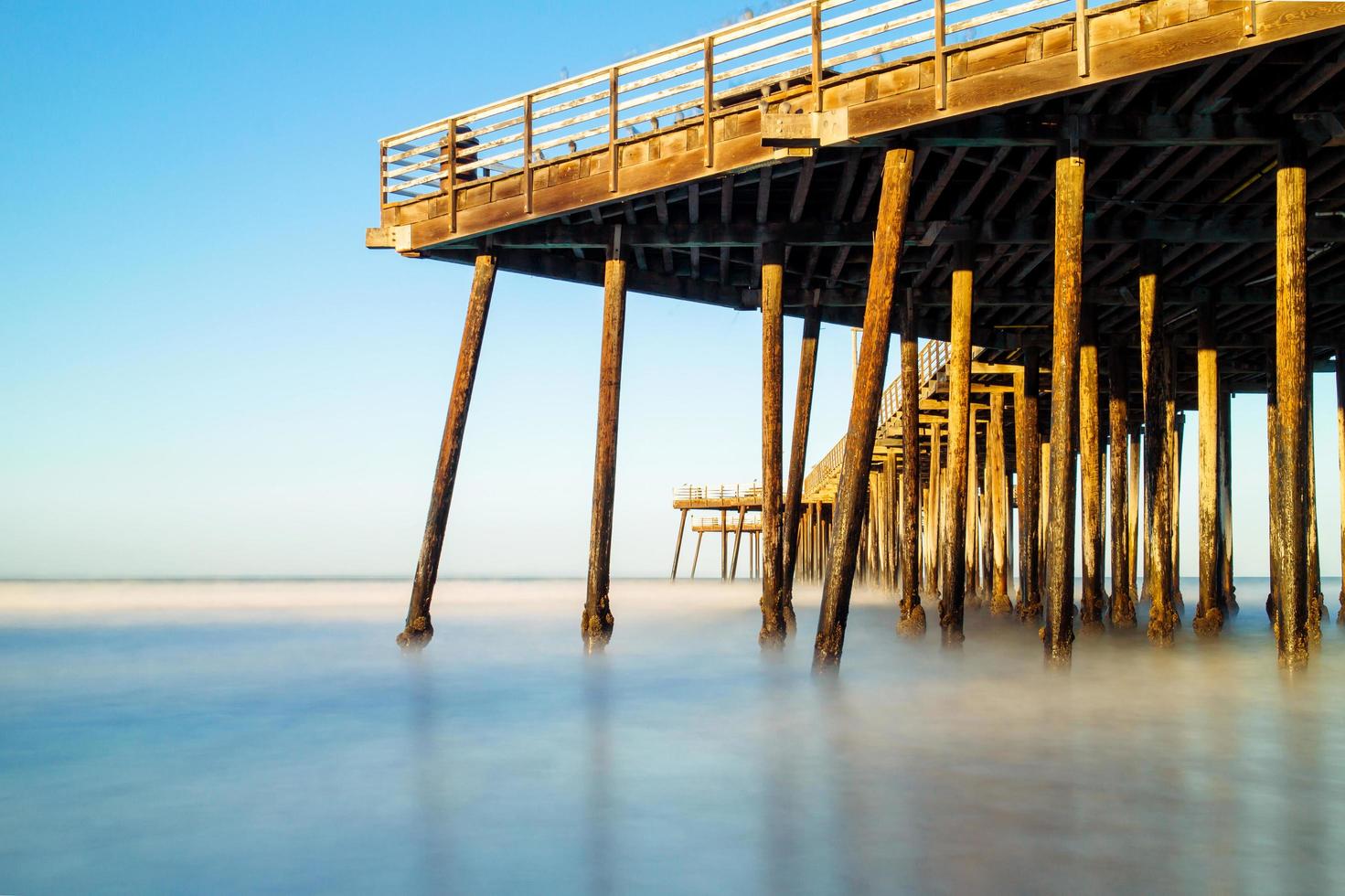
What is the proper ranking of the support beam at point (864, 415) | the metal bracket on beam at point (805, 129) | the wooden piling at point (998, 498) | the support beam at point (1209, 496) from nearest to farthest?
the support beam at point (864, 415)
the metal bracket on beam at point (805, 129)
the support beam at point (1209, 496)
the wooden piling at point (998, 498)

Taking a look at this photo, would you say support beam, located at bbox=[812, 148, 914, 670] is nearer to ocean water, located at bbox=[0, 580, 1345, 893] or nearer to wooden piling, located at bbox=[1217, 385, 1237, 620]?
ocean water, located at bbox=[0, 580, 1345, 893]

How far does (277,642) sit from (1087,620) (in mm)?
12725

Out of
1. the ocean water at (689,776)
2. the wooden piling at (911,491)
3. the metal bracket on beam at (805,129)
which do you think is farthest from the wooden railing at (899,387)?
the ocean water at (689,776)

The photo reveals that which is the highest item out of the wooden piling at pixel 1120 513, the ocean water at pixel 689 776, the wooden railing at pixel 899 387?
the wooden railing at pixel 899 387

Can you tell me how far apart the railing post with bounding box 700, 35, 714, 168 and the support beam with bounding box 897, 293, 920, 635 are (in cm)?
479

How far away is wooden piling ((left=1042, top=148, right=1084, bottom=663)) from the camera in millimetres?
10977

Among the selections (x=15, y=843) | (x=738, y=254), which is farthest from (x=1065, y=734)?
(x=738, y=254)

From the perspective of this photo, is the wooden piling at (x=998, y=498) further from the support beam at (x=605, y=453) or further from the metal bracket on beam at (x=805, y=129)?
the metal bracket on beam at (x=805, y=129)

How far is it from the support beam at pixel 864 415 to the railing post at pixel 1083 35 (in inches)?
74.2

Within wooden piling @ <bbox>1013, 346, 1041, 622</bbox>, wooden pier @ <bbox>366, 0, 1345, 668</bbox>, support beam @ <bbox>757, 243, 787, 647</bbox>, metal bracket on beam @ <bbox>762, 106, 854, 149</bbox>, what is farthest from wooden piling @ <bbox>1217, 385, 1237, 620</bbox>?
metal bracket on beam @ <bbox>762, 106, 854, 149</bbox>

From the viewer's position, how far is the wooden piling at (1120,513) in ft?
53.7

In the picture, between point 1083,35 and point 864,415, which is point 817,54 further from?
point 864,415

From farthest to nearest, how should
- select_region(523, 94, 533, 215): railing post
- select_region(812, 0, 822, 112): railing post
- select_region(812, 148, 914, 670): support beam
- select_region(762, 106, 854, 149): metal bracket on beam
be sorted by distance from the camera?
select_region(523, 94, 533, 215): railing post
select_region(812, 0, 822, 112): railing post
select_region(762, 106, 854, 149): metal bracket on beam
select_region(812, 148, 914, 670): support beam

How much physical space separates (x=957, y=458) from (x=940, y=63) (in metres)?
5.29
